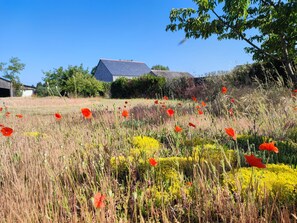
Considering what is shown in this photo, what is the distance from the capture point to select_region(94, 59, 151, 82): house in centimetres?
4541

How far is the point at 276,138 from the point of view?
333 centimetres

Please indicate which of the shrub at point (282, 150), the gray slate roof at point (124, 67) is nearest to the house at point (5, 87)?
the gray slate roof at point (124, 67)

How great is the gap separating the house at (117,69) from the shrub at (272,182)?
4345 cm

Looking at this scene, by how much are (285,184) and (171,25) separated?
7.97m

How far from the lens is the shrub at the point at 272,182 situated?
5.19 feet

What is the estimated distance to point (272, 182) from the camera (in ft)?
5.90

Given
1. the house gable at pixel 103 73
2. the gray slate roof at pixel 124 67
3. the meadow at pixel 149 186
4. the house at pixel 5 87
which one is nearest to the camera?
the meadow at pixel 149 186

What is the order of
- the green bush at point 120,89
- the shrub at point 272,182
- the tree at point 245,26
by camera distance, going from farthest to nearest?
the green bush at point 120,89 → the tree at point 245,26 → the shrub at point 272,182

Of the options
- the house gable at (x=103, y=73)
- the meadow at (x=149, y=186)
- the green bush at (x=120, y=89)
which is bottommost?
the meadow at (x=149, y=186)

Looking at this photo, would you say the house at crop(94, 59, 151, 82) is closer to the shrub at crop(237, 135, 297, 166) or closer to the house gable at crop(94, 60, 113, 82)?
the house gable at crop(94, 60, 113, 82)

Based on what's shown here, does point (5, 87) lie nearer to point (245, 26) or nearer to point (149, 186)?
point (245, 26)

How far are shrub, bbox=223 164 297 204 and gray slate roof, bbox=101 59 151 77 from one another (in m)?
43.9

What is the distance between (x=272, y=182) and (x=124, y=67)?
155ft

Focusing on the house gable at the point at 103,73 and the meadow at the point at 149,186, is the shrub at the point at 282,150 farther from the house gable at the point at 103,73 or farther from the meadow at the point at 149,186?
the house gable at the point at 103,73
